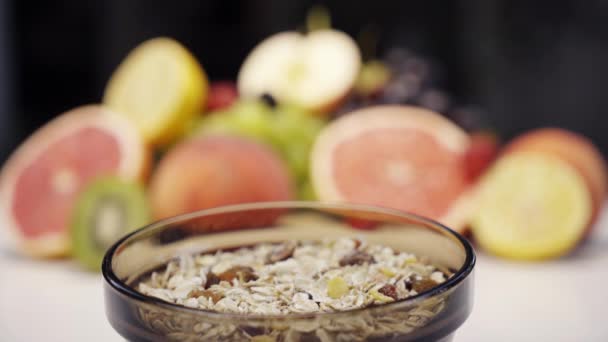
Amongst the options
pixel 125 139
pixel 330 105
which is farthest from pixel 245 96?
pixel 125 139

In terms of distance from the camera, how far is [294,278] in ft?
2.52

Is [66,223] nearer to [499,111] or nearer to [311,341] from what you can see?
[311,341]

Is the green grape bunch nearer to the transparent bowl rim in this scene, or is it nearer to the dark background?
the transparent bowl rim

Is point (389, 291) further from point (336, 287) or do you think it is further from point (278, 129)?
point (278, 129)

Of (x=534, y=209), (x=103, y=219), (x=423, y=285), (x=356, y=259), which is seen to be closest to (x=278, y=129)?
(x=103, y=219)

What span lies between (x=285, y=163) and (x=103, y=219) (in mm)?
358

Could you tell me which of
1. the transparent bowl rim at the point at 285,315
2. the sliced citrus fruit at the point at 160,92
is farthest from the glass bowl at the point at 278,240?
the sliced citrus fruit at the point at 160,92

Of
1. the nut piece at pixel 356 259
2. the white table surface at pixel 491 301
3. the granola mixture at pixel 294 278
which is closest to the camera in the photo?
the granola mixture at pixel 294 278

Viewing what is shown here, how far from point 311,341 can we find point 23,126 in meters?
2.40

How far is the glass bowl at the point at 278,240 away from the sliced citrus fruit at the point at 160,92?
565 millimetres

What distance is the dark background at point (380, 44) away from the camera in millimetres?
2398

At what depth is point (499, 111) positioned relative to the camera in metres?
2.62

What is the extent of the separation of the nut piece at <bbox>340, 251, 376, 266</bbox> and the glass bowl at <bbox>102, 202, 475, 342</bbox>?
5cm

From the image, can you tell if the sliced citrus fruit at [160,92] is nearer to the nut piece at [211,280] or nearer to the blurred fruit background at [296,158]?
the blurred fruit background at [296,158]
